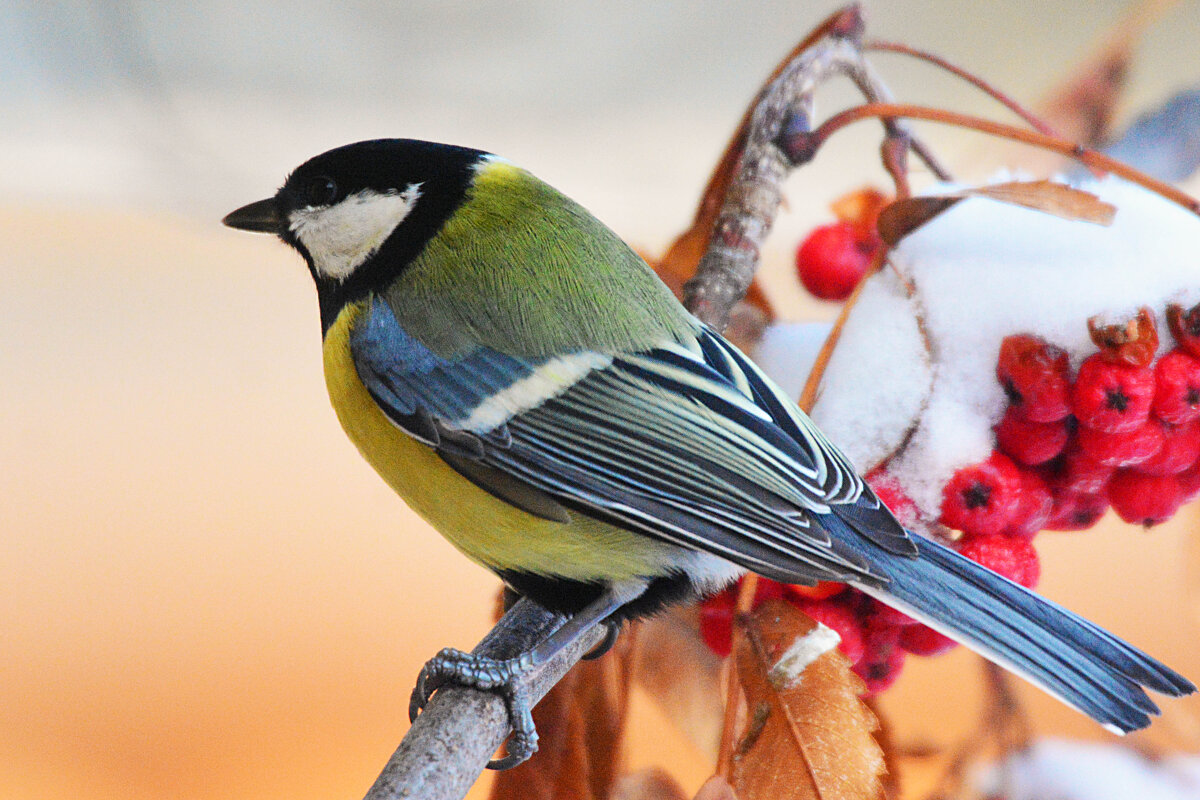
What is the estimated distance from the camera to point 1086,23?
117cm

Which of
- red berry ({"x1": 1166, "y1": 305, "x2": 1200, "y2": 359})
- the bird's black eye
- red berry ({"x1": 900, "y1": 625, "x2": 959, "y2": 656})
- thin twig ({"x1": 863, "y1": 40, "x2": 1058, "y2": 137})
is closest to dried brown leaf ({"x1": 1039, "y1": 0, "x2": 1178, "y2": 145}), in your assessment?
thin twig ({"x1": 863, "y1": 40, "x2": 1058, "y2": 137})

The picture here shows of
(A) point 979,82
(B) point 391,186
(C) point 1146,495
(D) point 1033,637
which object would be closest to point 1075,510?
(C) point 1146,495

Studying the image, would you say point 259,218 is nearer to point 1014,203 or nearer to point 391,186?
point 391,186

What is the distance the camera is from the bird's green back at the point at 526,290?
44cm

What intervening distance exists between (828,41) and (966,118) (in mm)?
134

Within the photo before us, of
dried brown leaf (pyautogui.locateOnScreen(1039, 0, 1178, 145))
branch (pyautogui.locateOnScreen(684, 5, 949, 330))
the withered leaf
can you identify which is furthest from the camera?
dried brown leaf (pyautogui.locateOnScreen(1039, 0, 1178, 145))

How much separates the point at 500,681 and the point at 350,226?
23 cm

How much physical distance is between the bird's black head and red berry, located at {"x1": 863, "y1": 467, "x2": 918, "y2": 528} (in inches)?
9.9

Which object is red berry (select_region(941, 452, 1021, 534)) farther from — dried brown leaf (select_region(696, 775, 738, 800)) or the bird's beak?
the bird's beak

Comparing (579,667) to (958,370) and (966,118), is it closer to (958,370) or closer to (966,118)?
(958,370)

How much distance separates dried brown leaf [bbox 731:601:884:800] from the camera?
14.3 inches

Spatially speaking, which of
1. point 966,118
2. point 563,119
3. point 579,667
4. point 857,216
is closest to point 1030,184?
point 966,118

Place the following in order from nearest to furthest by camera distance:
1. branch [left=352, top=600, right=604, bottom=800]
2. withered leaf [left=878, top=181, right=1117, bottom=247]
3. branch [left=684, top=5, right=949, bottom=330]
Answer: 1. branch [left=352, top=600, right=604, bottom=800]
2. withered leaf [left=878, top=181, right=1117, bottom=247]
3. branch [left=684, top=5, right=949, bottom=330]

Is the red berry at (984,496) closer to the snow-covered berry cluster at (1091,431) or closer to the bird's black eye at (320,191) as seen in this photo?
the snow-covered berry cluster at (1091,431)
